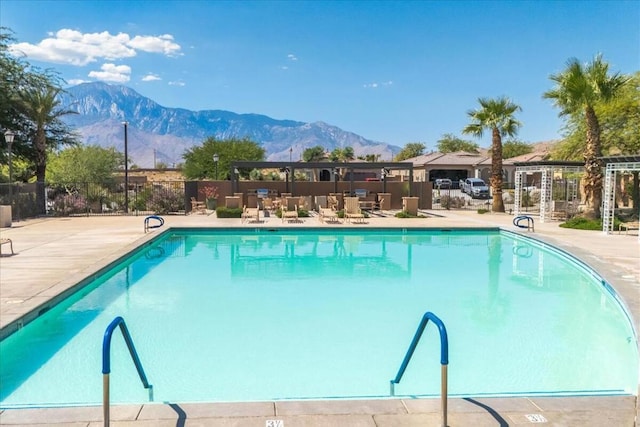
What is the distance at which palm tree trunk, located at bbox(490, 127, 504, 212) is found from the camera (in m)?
22.8

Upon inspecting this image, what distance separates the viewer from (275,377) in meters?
5.46

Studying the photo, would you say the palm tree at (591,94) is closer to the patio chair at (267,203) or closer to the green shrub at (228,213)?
the patio chair at (267,203)

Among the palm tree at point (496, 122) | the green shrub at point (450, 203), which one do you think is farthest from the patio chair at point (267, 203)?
the palm tree at point (496, 122)

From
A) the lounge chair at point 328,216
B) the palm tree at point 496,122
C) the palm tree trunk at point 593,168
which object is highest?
the palm tree at point 496,122

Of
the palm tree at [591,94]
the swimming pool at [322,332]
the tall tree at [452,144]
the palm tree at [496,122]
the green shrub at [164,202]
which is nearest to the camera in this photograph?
the swimming pool at [322,332]

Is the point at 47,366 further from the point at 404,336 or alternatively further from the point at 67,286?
the point at 404,336

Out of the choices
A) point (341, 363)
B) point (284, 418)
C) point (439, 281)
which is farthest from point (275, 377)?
point (439, 281)

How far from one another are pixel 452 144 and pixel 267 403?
7911 centimetres

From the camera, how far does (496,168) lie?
23.2 m

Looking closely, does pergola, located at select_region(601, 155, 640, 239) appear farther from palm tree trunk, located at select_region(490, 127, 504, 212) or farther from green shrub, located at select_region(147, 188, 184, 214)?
green shrub, located at select_region(147, 188, 184, 214)

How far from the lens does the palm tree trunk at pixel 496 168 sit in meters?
22.8

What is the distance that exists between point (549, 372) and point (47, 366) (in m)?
5.50

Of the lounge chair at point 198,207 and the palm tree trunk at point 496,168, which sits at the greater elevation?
the palm tree trunk at point 496,168

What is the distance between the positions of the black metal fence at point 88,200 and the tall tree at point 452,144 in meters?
61.1
